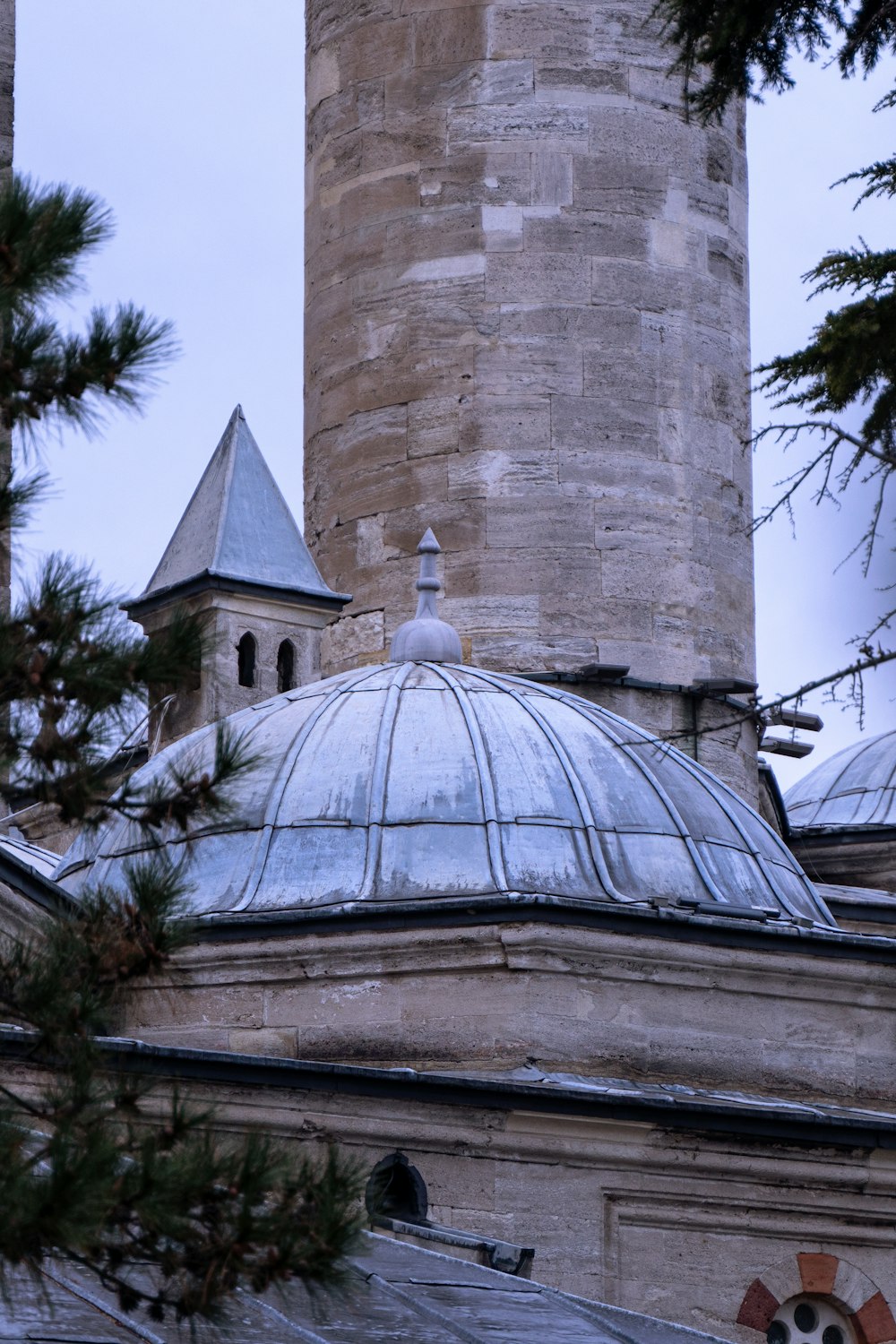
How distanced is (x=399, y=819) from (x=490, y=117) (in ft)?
30.6

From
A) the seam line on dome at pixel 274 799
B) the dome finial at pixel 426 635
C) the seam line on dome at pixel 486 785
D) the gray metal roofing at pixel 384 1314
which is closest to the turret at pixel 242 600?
the dome finial at pixel 426 635

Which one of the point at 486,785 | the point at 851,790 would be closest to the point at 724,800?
the point at 486,785

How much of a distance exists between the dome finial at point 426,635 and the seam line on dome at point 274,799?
2.78 feet

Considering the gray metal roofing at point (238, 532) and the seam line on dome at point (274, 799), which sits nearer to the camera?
the seam line on dome at point (274, 799)

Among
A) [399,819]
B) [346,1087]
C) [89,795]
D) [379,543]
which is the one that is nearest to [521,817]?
[399,819]

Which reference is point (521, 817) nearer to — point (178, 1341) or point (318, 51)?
point (178, 1341)

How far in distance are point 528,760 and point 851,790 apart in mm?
12417

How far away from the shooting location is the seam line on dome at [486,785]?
2066 cm

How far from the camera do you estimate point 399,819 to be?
21.1m

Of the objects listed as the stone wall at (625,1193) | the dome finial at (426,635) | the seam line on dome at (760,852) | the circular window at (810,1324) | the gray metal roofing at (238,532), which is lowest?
the circular window at (810,1324)

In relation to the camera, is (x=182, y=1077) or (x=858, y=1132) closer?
(x=182, y=1077)

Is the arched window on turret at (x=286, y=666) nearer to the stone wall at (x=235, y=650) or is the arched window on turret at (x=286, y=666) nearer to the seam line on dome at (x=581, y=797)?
the stone wall at (x=235, y=650)

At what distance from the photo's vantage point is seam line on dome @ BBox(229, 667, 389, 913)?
821 inches

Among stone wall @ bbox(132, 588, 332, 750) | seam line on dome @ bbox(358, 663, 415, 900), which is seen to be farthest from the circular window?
stone wall @ bbox(132, 588, 332, 750)
